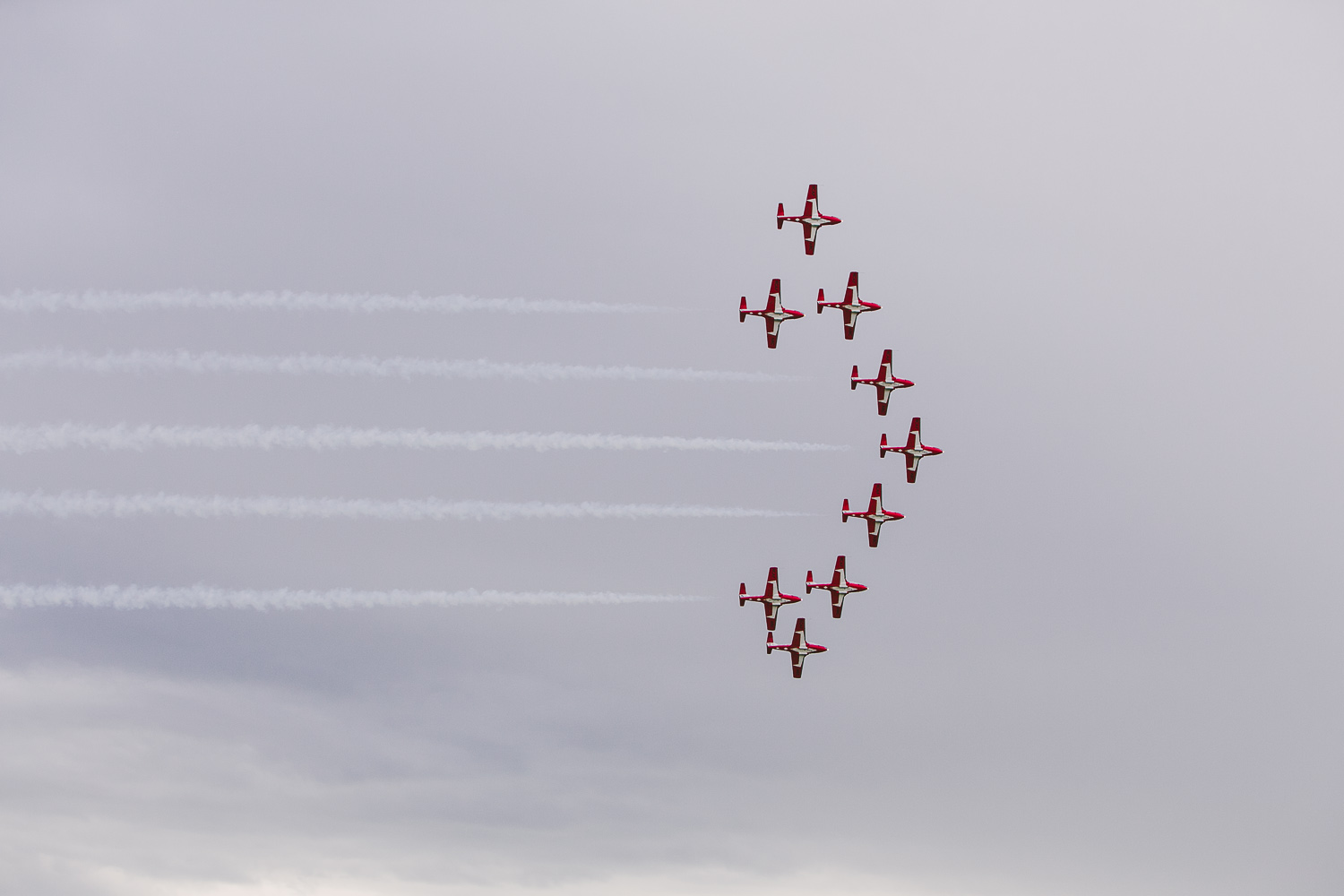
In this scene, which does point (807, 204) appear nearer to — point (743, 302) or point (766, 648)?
point (743, 302)

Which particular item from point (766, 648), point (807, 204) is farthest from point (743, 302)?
point (766, 648)

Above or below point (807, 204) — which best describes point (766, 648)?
below

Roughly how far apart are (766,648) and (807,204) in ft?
96.7

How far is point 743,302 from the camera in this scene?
648ft

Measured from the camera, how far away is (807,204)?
199 metres

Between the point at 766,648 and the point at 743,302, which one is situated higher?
the point at 743,302

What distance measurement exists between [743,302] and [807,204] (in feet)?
25.8

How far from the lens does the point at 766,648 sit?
7859 inches

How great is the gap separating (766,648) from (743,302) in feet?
75.3
